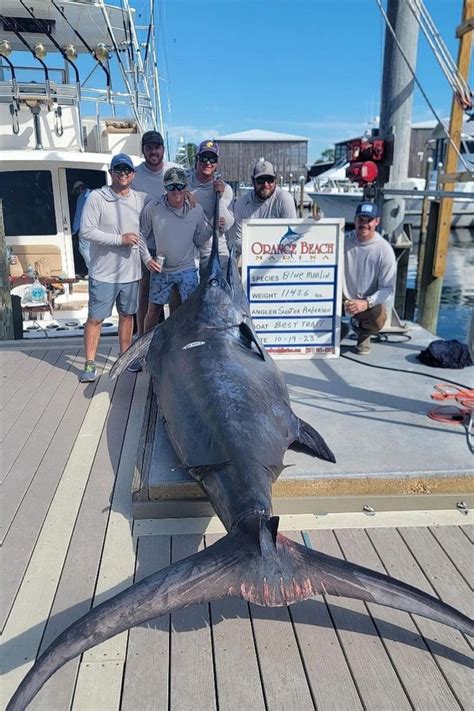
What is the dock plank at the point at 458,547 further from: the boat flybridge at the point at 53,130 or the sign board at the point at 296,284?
the boat flybridge at the point at 53,130

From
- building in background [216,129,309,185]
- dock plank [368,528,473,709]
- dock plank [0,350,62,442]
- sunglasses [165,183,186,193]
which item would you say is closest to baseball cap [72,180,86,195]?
dock plank [0,350,62,442]

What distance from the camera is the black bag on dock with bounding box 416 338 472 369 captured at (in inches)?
165

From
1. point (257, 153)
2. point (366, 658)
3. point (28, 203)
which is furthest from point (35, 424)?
point (257, 153)

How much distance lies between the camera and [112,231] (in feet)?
13.8

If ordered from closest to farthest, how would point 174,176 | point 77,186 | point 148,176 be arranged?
1. point 174,176
2. point 148,176
3. point 77,186

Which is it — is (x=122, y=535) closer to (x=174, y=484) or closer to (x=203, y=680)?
(x=174, y=484)

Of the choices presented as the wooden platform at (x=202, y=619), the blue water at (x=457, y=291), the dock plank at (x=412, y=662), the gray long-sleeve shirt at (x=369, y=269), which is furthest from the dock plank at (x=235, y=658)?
the blue water at (x=457, y=291)

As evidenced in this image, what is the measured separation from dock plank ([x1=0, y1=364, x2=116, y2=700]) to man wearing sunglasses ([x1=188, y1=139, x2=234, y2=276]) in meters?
1.93

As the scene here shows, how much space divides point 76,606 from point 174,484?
670 millimetres

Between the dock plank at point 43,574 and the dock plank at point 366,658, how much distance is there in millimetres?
1043

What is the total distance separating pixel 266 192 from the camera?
462cm

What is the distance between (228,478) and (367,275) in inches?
123

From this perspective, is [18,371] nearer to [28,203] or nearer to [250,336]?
[250,336]

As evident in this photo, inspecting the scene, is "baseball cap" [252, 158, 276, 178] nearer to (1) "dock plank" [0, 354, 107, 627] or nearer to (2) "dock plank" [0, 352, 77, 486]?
(2) "dock plank" [0, 352, 77, 486]
